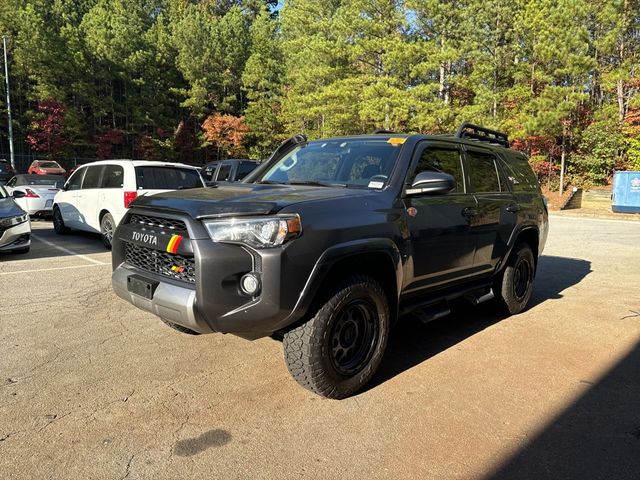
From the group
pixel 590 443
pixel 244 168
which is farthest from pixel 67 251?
Answer: pixel 590 443

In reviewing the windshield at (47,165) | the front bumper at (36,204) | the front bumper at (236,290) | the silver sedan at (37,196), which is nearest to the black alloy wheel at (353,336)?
the front bumper at (236,290)

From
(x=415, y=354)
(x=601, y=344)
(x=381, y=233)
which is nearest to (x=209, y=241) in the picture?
(x=381, y=233)

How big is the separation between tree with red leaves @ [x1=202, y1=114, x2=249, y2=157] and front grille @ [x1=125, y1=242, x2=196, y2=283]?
122ft

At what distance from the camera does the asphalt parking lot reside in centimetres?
257

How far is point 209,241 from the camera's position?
2.88 m

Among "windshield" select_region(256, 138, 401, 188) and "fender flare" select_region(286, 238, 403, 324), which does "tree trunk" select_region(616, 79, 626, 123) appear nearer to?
"windshield" select_region(256, 138, 401, 188)

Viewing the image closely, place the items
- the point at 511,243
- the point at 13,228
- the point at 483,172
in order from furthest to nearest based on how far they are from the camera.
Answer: the point at 13,228
the point at 511,243
the point at 483,172

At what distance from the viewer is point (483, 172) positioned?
484 centimetres

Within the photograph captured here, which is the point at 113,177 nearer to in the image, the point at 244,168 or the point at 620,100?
the point at 244,168

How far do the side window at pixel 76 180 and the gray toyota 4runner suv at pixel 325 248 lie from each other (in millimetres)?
6828

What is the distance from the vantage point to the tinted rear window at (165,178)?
27.8 ft

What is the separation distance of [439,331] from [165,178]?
601 centimetres

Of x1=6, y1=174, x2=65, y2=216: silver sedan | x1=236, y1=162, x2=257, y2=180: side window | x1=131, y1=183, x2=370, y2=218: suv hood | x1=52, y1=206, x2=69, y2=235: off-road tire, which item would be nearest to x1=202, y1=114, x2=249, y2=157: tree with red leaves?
x1=236, y1=162, x2=257, y2=180: side window

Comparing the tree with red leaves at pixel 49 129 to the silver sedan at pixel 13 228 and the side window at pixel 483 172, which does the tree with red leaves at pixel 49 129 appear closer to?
the silver sedan at pixel 13 228
